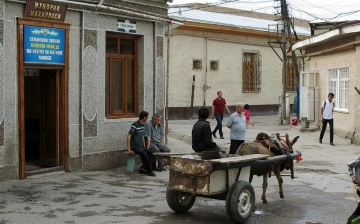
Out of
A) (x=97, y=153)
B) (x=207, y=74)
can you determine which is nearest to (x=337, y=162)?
(x=97, y=153)

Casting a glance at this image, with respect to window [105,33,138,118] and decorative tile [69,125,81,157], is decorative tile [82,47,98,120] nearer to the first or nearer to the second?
decorative tile [69,125,81,157]

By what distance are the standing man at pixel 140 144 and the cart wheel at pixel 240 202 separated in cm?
424

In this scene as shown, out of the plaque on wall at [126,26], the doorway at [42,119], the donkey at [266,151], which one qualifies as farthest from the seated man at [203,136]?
the plaque on wall at [126,26]

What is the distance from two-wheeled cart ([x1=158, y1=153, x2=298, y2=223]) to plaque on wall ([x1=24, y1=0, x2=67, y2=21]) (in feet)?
15.5

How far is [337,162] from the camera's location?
15133 millimetres

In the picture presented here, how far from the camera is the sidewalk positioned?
14445 mm

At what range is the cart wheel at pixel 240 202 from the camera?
827cm

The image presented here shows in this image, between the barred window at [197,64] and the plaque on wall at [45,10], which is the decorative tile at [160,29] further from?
the barred window at [197,64]

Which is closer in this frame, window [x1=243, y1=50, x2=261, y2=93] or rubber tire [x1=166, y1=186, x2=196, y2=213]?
rubber tire [x1=166, y1=186, x2=196, y2=213]

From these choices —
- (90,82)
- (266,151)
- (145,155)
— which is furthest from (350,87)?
(266,151)

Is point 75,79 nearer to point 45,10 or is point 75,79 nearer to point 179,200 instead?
point 45,10

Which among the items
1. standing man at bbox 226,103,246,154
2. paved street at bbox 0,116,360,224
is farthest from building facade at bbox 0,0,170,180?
standing man at bbox 226,103,246,154

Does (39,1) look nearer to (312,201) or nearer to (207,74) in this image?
(312,201)

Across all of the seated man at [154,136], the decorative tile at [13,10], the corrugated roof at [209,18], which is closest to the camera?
the decorative tile at [13,10]
